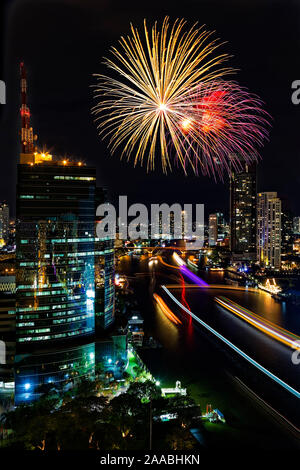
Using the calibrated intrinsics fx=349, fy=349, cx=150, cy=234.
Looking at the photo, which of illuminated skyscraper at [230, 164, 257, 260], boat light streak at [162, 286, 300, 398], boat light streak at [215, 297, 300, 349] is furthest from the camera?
illuminated skyscraper at [230, 164, 257, 260]

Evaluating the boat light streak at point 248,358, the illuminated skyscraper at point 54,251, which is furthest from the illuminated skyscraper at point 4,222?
the illuminated skyscraper at point 54,251

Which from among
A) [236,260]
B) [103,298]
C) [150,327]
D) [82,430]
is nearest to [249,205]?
[236,260]

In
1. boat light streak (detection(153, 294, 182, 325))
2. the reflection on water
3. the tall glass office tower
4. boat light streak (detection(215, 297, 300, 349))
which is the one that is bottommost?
the reflection on water

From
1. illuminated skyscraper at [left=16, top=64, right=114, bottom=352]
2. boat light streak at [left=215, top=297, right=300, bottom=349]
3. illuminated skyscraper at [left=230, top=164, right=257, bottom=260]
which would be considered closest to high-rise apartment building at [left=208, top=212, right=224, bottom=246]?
illuminated skyscraper at [left=230, top=164, right=257, bottom=260]

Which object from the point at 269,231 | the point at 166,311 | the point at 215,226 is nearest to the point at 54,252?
the point at 166,311

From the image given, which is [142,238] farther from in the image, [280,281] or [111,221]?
[111,221]

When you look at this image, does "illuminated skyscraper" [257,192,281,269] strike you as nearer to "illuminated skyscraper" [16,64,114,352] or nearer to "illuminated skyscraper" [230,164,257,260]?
"illuminated skyscraper" [230,164,257,260]

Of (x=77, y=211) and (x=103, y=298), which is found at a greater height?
(x=77, y=211)
